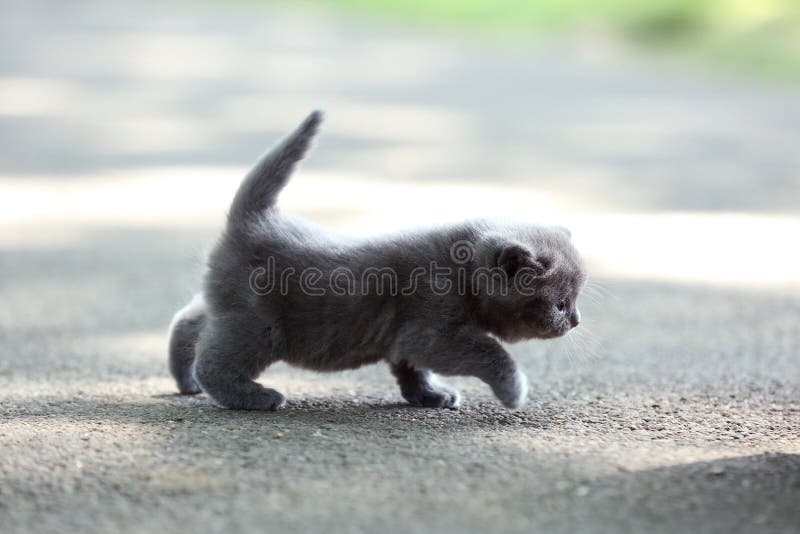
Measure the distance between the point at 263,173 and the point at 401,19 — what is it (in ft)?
43.6

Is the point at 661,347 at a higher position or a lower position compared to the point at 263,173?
lower

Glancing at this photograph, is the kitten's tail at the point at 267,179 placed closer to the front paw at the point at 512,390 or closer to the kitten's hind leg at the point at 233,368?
the kitten's hind leg at the point at 233,368

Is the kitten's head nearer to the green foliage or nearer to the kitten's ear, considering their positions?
the kitten's ear

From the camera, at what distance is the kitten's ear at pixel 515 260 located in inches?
113

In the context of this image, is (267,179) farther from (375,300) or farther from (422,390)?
(422,390)

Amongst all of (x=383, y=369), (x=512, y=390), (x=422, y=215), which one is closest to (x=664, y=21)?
(x=422, y=215)

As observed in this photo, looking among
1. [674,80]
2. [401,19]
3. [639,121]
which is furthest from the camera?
[401,19]

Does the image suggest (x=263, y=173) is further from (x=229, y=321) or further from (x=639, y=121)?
(x=639, y=121)

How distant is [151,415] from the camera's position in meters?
2.94

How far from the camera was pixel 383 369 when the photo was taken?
377 centimetres

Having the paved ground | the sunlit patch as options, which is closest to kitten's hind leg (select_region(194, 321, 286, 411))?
the paved ground

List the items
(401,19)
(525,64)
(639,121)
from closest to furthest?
(639,121)
(525,64)
(401,19)

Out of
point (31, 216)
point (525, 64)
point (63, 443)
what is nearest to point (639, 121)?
point (525, 64)

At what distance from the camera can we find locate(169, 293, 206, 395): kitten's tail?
10.6 ft
